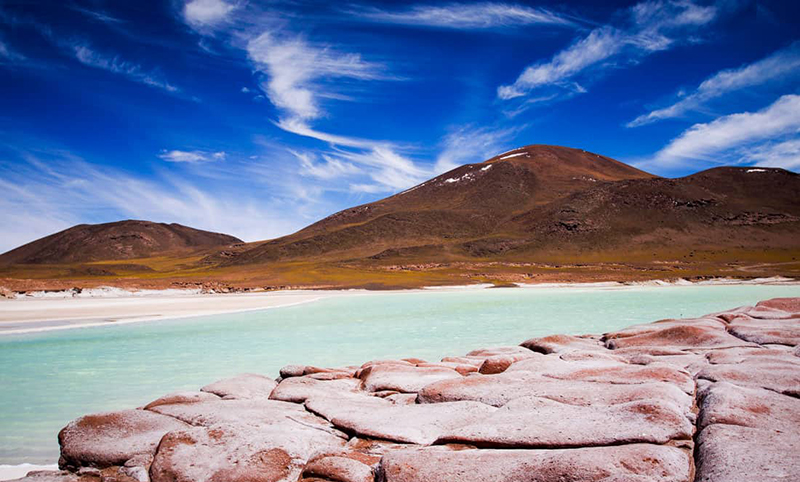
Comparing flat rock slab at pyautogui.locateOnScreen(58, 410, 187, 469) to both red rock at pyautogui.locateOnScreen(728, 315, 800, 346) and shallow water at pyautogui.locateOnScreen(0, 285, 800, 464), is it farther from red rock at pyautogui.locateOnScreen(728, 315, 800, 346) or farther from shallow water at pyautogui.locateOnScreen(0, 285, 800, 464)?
red rock at pyautogui.locateOnScreen(728, 315, 800, 346)

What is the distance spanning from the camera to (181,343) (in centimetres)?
1700

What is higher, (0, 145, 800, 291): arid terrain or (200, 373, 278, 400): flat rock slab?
(0, 145, 800, 291): arid terrain

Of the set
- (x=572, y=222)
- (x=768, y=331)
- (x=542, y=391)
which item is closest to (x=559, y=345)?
(x=768, y=331)

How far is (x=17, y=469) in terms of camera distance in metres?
6.04

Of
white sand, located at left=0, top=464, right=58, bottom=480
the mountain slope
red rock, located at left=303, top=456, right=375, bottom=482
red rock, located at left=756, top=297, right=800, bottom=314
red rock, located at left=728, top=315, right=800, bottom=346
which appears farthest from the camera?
the mountain slope

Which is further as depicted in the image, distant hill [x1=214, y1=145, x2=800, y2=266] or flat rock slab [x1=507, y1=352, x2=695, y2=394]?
distant hill [x1=214, y1=145, x2=800, y2=266]

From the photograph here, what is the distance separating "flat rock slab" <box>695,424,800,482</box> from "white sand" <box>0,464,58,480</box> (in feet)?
23.4

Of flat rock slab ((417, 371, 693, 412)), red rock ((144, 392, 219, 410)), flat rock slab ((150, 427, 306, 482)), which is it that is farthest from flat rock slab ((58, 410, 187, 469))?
flat rock slab ((417, 371, 693, 412))

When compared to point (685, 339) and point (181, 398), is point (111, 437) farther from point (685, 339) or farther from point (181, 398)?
point (685, 339)

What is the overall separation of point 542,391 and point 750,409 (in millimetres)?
2122

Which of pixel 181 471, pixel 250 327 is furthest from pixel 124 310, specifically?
pixel 181 471

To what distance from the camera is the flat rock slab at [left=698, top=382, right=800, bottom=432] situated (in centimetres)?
444

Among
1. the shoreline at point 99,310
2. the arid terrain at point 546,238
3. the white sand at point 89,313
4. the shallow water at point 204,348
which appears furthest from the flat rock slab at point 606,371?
the arid terrain at point 546,238

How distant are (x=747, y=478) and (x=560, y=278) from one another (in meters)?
60.0
